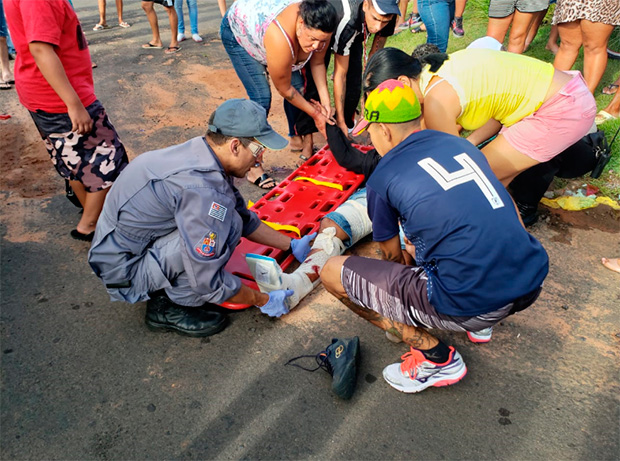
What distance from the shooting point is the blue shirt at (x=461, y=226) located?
1752mm

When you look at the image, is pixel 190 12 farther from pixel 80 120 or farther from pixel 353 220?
pixel 353 220

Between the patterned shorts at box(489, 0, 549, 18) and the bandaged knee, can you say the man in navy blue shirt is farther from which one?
the patterned shorts at box(489, 0, 549, 18)

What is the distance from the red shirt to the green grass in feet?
12.8

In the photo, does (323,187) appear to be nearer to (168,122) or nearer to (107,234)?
(107,234)

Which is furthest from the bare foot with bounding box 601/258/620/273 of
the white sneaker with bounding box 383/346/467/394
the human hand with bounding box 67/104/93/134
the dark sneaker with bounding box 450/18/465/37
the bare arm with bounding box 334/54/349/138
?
the dark sneaker with bounding box 450/18/465/37

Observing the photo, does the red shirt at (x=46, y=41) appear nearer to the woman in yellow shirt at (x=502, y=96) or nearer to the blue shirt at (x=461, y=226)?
the woman in yellow shirt at (x=502, y=96)

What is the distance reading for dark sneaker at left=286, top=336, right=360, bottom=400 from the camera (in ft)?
7.11

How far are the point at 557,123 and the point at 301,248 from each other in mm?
1706

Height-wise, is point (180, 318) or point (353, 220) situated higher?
point (353, 220)

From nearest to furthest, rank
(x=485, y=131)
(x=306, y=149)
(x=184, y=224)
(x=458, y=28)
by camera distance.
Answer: (x=184, y=224) → (x=485, y=131) → (x=306, y=149) → (x=458, y=28)

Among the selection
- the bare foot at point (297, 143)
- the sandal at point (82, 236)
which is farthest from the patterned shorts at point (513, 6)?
the sandal at point (82, 236)

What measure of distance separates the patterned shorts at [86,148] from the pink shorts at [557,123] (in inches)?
102

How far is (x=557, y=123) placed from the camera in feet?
8.86

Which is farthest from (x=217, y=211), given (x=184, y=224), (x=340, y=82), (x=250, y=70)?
(x=340, y=82)
